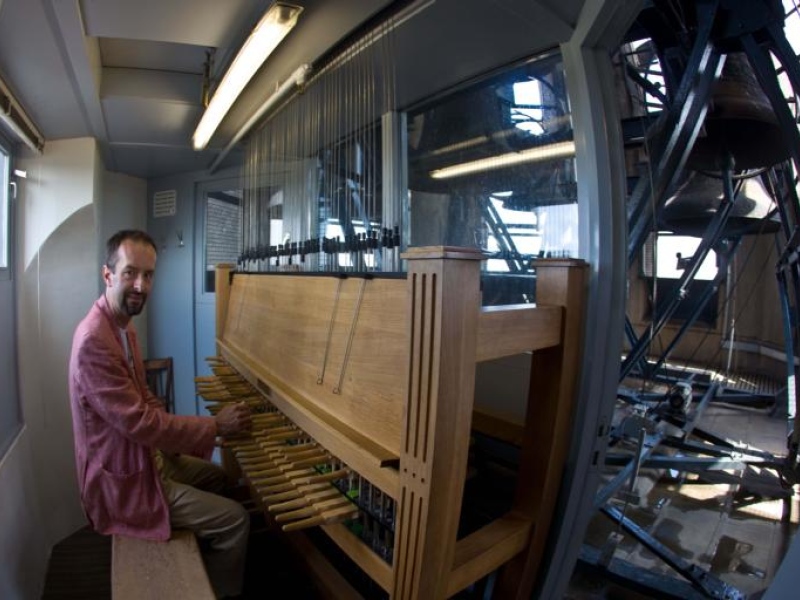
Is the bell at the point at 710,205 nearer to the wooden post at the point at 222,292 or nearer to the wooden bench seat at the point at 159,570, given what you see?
the wooden post at the point at 222,292

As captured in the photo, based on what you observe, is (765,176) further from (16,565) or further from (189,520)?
(16,565)

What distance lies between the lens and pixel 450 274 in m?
0.84

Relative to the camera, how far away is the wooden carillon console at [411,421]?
879mm

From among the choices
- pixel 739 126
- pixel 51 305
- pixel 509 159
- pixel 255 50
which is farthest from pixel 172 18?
pixel 739 126

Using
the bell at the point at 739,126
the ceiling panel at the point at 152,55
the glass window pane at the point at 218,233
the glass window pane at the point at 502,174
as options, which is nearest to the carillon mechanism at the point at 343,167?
the glass window pane at the point at 502,174

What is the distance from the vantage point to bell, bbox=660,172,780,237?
3.28 m

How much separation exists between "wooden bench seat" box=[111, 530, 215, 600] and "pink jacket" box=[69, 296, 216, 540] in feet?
0.20

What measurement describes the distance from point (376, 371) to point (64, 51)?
205 cm

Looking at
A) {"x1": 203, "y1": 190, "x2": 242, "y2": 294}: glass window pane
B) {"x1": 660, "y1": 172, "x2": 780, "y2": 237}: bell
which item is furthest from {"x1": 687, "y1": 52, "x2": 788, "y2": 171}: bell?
{"x1": 203, "y1": 190, "x2": 242, "y2": 294}: glass window pane

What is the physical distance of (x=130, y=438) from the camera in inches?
62.0

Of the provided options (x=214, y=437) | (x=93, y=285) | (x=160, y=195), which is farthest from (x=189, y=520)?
(x=160, y=195)

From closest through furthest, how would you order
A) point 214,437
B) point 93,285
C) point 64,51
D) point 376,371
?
point 376,371
point 214,437
point 64,51
point 93,285

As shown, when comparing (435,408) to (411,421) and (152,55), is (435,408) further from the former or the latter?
(152,55)

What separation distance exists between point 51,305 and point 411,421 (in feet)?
12.0
